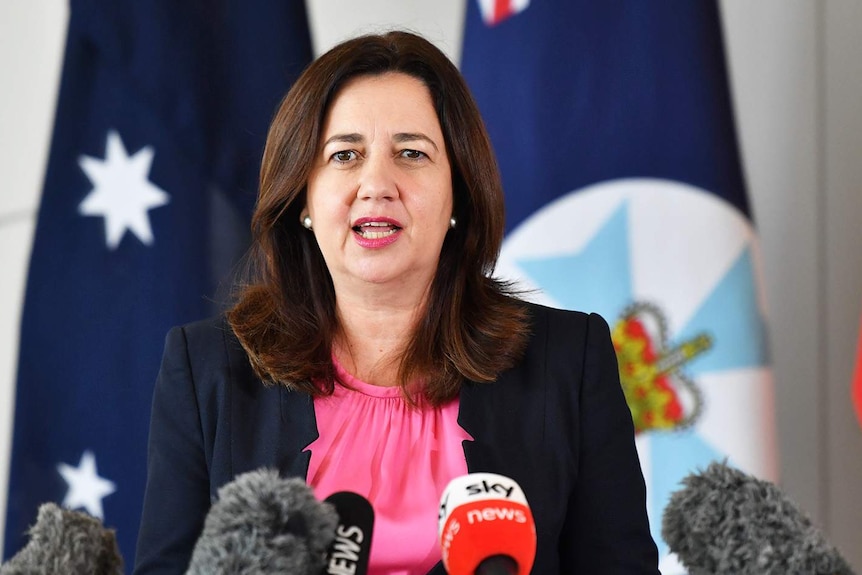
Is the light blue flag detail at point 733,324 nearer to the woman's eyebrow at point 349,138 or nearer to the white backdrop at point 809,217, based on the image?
the white backdrop at point 809,217

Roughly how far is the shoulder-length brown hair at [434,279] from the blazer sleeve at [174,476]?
0.13m

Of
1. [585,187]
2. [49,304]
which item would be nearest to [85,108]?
[49,304]

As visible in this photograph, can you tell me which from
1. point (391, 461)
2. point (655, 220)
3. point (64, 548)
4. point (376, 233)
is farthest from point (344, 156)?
point (655, 220)

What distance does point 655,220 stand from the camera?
8.66ft

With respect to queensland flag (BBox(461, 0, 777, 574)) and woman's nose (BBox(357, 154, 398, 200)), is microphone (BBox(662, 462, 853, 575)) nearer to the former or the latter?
woman's nose (BBox(357, 154, 398, 200))

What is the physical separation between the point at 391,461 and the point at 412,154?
0.54 m

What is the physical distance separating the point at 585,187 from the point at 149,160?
117 cm

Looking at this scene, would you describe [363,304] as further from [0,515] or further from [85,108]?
[0,515]

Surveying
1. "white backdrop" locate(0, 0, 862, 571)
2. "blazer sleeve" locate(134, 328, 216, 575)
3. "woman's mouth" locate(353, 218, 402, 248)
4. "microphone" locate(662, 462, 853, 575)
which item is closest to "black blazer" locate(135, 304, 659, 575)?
"blazer sleeve" locate(134, 328, 216, 575)

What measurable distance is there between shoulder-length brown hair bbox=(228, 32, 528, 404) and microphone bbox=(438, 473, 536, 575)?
80 cm

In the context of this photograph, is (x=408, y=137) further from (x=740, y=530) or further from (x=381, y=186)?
(x=740, y=530)

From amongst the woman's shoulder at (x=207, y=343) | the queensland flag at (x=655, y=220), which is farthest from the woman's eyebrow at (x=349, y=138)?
the queensland flag at (x=655, y=220)

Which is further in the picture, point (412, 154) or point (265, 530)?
point (412, 154)

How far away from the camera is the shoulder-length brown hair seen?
5.83ft
